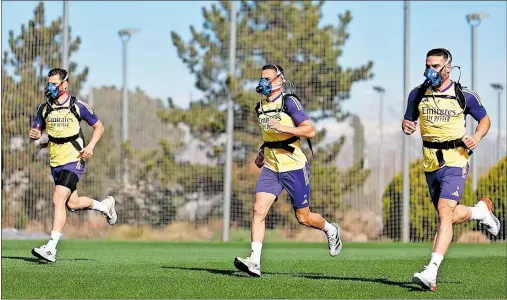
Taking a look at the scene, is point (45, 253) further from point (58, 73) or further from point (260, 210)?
point (260, 210)

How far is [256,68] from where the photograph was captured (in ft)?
80.6

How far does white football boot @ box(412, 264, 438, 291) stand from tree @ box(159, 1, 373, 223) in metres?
15.6

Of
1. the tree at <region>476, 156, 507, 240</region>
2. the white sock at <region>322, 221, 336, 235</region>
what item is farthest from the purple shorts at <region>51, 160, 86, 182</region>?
the tree at <region>476, 156, 507, 240</region>

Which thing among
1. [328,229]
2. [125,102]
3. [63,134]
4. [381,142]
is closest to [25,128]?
[125,102]

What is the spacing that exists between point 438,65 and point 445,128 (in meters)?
0.56

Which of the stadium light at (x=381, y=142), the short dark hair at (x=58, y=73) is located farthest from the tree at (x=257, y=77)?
the short dark hair at (x=58, y=73)

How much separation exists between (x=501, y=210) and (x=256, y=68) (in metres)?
6.58

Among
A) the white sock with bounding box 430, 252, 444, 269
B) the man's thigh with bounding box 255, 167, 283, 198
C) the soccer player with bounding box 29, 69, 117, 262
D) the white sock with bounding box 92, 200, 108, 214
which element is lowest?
the white sock with bounding box 430, 252, 444, 269

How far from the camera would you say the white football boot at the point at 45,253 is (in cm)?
1092

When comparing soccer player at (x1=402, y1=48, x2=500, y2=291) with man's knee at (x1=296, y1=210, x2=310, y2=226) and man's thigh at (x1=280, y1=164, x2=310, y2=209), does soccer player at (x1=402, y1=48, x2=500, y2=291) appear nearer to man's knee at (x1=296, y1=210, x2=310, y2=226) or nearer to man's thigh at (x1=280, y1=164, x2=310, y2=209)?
man's thigh at (x1=280, y1=164, x2=310, y2=209)

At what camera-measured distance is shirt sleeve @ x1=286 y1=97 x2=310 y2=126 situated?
989 cm

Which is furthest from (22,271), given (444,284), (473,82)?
(473,82)

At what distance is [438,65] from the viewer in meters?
8.79

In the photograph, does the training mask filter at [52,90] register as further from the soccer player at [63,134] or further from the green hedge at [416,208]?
the green hedge at [416,208]
